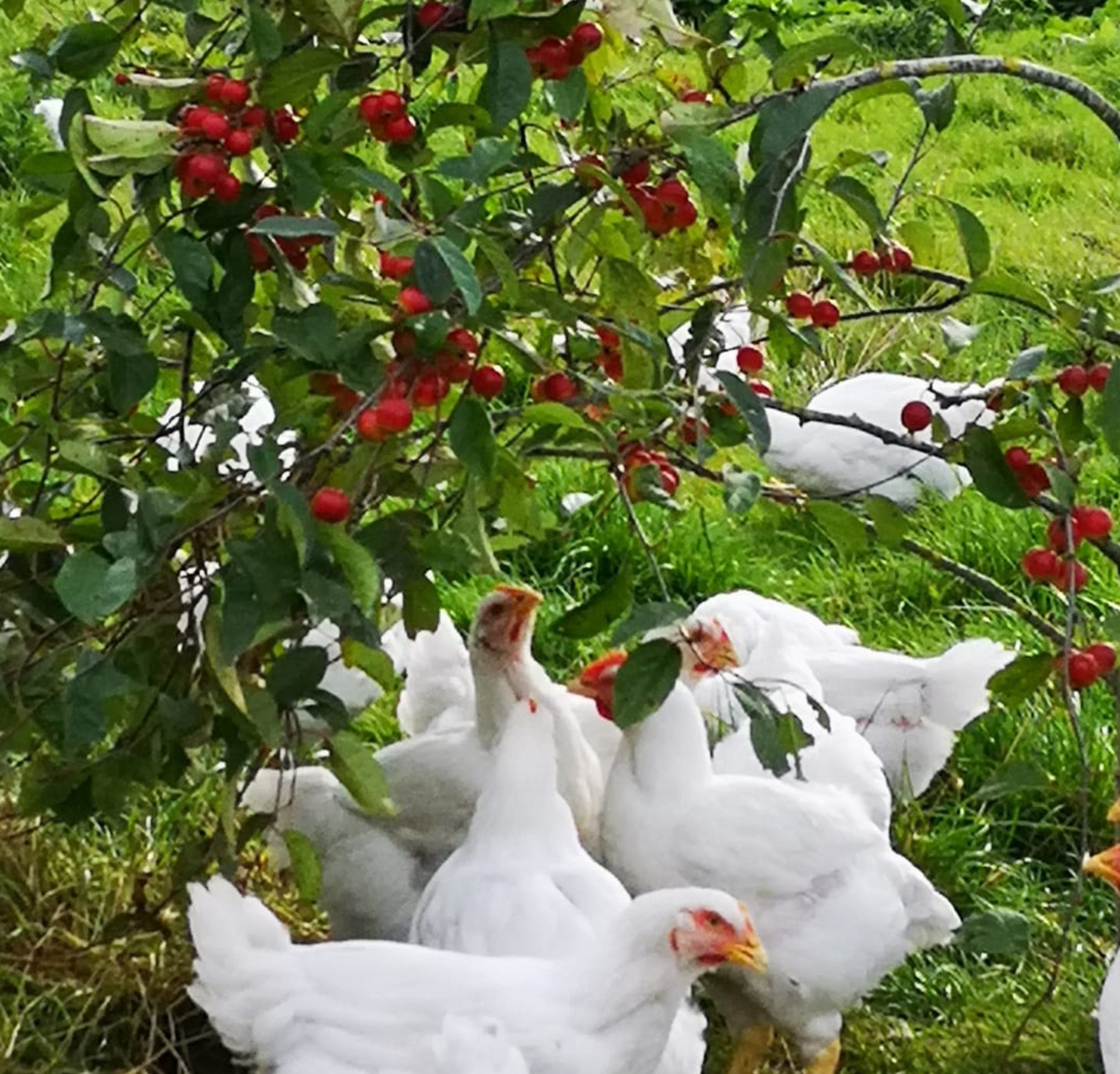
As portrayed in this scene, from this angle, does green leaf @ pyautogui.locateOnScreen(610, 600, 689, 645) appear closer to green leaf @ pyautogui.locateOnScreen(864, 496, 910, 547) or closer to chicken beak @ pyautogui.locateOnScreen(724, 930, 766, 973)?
green leaf @ pyautogui.locateOnScreen(864, 496, 910, 547)

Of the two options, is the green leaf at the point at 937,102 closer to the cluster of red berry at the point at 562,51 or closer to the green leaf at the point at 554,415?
the cluster of red berry at the point at 562,51

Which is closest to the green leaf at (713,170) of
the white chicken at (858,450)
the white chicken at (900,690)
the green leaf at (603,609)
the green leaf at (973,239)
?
the green leaf at (973,239)

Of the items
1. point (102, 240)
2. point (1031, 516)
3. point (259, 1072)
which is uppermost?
point (102, 240)

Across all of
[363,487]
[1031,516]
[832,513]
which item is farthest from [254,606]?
[1031,516]

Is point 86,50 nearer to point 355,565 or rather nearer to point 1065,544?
point 355,565

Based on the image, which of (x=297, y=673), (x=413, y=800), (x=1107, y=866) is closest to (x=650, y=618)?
(x=297, y=673)

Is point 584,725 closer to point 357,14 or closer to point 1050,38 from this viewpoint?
point 357,14

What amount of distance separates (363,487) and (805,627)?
149 centimetres

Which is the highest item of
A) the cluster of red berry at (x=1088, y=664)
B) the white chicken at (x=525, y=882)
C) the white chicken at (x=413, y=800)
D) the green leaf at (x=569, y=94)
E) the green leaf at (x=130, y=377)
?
the green leaf at (x=569, y=94)

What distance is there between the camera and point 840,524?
1655 mm

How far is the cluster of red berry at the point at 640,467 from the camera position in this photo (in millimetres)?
1632

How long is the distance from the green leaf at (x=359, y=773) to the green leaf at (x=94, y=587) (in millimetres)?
521

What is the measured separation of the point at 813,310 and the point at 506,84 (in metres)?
0.50

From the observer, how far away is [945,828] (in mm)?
2883
